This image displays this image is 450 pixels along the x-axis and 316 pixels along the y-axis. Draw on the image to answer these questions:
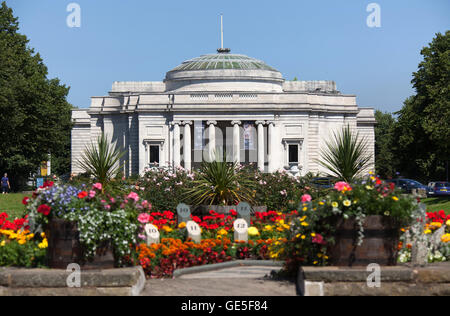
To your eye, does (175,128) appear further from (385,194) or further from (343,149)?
(385,194)

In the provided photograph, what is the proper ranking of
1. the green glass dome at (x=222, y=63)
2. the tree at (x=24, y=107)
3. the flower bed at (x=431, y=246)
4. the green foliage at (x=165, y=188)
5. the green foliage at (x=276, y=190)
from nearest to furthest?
the flower bed at (x=431, y=246)
the green foliage at (x=276, y=190)
the green foliage at (x=165, y=188)
the tree at (x=24, y=107)
the green glass dome at (x=222, y=63)

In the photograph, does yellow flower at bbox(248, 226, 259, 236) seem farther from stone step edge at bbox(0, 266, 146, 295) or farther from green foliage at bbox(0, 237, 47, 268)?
stone step edge at bbox(0, 266, 146, 295)

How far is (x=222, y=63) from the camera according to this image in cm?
8931

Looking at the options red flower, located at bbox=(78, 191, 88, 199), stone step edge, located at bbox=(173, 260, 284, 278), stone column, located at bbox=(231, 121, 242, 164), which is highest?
stone column, located at bbox=(231, 121, 242, 164)

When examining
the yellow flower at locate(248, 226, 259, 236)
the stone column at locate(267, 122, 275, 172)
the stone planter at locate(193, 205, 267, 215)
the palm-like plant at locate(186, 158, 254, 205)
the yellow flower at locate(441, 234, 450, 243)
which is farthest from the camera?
the stone column at locate(267, 122, 275, 172)

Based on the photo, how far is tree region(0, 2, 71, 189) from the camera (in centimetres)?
6131

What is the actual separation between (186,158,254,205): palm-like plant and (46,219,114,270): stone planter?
9.83m

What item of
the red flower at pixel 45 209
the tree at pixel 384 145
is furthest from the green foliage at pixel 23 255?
the tree at pixel 384 145

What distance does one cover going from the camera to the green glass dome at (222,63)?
8856 centimetres

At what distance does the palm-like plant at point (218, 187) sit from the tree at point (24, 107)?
37947 millimetres

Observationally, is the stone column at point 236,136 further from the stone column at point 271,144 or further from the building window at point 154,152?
the building window at point 154,152

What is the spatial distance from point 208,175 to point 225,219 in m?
2.99

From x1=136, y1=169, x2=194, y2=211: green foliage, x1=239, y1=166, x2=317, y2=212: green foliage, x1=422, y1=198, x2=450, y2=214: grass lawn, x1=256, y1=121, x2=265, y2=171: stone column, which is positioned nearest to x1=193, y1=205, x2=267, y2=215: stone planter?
x1=136, y1=169, x2=194, y2=211: green foliage
